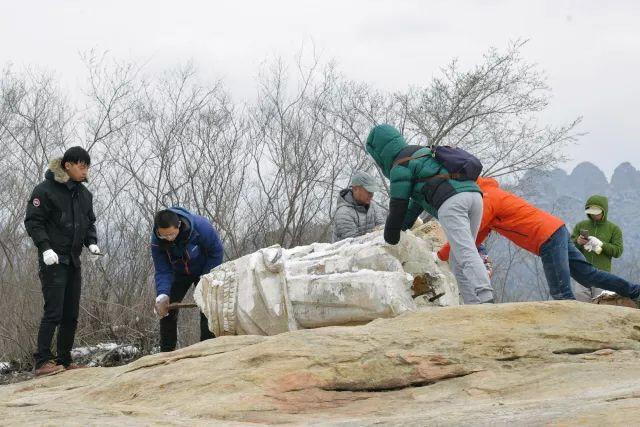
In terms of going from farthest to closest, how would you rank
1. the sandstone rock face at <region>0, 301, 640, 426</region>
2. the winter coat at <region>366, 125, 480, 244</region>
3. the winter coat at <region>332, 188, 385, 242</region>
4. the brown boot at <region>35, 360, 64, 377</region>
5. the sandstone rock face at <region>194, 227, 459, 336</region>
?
the winter coat at <region>332, 188, 385, 242</region>, the brown boot at <region>35, 360, 64, 377</region>, the winter coat at <region>366, 125, 480, 244</region>, the sandstone rock face at <region>194, 227, 459, 336</region>, the sandstone rock face at <region>0, 301, 640, 426</region>

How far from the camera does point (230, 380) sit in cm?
374

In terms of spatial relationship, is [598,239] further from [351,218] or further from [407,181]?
[407,181]

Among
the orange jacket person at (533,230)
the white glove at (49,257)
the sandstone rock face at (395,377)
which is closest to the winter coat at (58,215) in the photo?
the white glove at (49,257)

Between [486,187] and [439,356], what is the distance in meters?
2.70

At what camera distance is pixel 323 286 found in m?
5.59

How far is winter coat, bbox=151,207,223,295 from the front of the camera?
6.24 m

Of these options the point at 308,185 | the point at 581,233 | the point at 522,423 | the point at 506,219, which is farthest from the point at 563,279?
the point at 308,185

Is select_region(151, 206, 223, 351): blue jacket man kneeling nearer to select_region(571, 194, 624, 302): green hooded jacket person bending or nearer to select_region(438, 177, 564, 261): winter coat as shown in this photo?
A: select_region(438, 177, 564, 261): winter coat

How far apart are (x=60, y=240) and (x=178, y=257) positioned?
33.2 inches

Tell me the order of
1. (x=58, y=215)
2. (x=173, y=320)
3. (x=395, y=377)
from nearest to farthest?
(x=395, y=377), (x=58, y=215), (x=173, y=320)

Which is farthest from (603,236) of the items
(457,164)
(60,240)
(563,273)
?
(60,240)

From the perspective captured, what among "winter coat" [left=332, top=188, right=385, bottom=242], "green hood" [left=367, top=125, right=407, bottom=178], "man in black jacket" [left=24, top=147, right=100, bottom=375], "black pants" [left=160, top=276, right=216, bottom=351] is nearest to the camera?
"green hood" [left=367, top=125, right=407, bottom=178]

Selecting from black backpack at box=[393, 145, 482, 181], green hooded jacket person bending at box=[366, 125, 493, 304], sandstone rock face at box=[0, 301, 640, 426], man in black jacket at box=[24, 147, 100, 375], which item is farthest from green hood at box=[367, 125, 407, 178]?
man in black jacket at box=[24, 147, 100, 375]

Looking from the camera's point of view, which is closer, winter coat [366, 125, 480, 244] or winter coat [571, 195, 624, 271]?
winter coat [366, 125, 480, 244]
